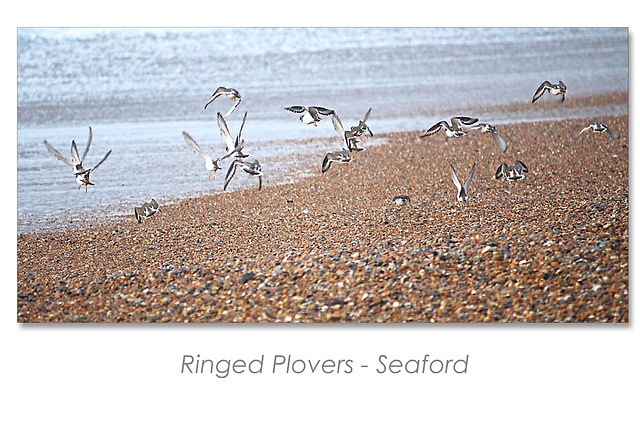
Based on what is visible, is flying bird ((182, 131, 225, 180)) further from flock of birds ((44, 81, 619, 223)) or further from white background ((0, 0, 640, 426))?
white background ((0, 0, 640, 426))

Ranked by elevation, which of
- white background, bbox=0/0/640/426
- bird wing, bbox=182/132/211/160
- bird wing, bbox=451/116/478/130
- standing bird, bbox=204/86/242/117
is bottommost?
white background, bbox=0/0/640/426

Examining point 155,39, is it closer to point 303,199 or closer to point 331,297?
point 303,199

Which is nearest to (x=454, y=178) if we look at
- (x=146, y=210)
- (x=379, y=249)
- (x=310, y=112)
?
(x=379, y=249)

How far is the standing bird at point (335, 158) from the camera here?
314 cm

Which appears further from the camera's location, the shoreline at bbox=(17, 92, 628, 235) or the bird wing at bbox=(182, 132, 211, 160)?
the bird wing at bbox=(182, 132, 211, 160)

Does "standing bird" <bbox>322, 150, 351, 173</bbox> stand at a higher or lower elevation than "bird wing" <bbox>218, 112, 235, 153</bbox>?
lower

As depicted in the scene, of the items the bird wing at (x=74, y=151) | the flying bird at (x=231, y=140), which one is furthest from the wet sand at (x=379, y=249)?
the bird wing at (x=74, y=151)

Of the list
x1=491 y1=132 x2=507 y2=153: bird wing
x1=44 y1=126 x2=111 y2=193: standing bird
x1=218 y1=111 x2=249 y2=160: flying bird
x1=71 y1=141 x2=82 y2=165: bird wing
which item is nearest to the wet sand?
x1=491 y1=132 x2=507 y2=153: bird wing

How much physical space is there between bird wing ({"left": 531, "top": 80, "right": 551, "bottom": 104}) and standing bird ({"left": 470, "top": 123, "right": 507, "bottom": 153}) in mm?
244

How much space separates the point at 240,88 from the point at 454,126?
3.81ft

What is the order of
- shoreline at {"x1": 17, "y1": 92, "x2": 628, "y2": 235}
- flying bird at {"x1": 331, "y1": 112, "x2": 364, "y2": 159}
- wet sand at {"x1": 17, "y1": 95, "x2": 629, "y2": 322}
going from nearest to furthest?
wet sand at {"x1": 17, "y1": 95, "x2": 629, "y2": 322} < shoreline at {"x1": 17, "y1": 92, "x2": 628, "y2": 235} < flying bird at {"x1": 331, "y1": 112, "x2": 364, "y2": 159}

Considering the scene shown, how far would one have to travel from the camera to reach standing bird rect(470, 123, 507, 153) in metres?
3.13

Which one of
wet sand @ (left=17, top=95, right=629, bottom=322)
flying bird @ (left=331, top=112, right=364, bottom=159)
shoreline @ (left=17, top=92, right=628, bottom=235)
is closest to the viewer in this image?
wet sand @ (left=17, top=95, right=629, bottom=322)
